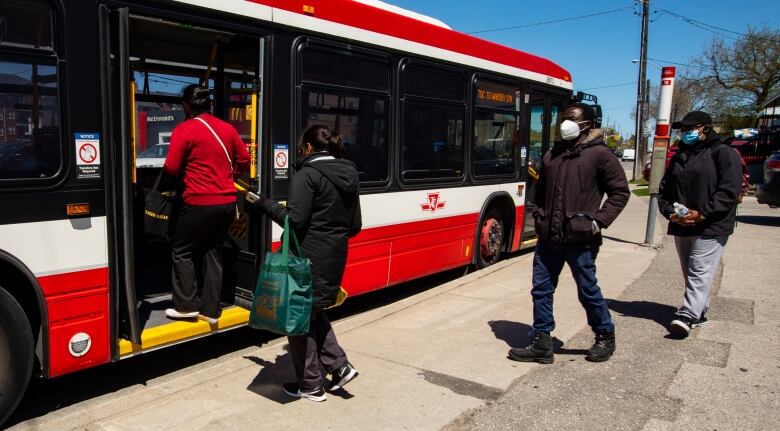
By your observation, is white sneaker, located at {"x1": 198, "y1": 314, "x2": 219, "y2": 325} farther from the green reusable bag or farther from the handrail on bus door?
the green reusable bag

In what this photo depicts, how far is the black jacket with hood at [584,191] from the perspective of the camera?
4445mm

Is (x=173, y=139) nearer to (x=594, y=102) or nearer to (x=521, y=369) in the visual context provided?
(x=521, y=369)

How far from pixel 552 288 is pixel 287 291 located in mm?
2209

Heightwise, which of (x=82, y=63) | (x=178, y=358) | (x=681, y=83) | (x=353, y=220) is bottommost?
(x=178, y=358)

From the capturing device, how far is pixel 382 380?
4410 millimetres

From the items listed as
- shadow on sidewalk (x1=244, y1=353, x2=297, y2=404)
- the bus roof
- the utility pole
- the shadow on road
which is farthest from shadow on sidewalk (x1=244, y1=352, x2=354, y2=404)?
the utility pole

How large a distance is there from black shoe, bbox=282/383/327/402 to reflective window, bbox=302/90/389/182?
209 centimetres

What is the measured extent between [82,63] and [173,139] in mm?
871

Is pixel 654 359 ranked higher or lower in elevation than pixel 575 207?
lower

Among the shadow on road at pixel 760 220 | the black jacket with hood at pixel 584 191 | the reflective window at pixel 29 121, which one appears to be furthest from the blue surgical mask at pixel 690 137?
the shadow on road at pixel 760 220

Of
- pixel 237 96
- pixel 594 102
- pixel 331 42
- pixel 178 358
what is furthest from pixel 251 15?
pixel 594 102

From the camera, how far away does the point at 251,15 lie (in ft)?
14.7

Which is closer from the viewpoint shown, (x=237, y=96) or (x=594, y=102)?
(x=237, y=96)

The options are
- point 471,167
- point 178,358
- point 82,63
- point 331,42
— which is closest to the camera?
point 82,63
